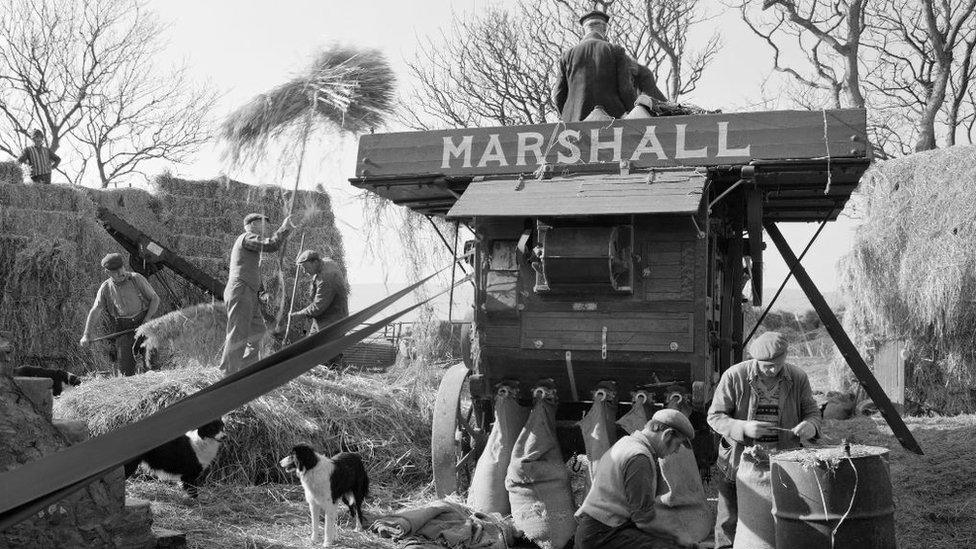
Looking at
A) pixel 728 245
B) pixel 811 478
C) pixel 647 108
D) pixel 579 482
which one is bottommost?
pixel 579 482

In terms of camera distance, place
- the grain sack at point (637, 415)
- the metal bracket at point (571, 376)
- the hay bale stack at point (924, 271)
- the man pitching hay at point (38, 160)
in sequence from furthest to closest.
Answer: the man pitching hay at point (38, 160)
the hay bale stack at point (924, 271)
the metal bracket at point (571, 376)
the grain sack at point (637, 415)

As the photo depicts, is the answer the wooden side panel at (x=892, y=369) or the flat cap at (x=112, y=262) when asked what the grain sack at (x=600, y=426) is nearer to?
the flat cap at (x=112, y=262)

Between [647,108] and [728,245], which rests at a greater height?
[647,108]

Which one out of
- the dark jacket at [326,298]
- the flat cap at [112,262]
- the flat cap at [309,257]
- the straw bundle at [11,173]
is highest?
the straw bundle at [11,173]

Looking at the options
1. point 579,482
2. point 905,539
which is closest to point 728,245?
point 579,482

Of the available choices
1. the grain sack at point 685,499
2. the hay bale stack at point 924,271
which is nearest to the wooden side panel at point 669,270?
the grain sack at point 685,499

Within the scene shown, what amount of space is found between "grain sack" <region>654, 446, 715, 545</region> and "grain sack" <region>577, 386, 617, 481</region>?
1.50 feet

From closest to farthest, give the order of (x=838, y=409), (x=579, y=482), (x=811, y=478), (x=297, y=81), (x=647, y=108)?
(x=811, y=478), (x=647, y=108), (x=579, y=482), (x=297, y=81), (x=838, y=409)

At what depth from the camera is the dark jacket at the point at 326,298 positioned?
10.4 metres

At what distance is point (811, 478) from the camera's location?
214 inches

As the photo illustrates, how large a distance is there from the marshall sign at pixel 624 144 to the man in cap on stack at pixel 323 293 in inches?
99.6

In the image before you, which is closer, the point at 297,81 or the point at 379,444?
the point at 379,444

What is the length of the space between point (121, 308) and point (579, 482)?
19.3 feet

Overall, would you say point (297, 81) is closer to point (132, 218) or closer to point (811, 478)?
point (811, 478)
